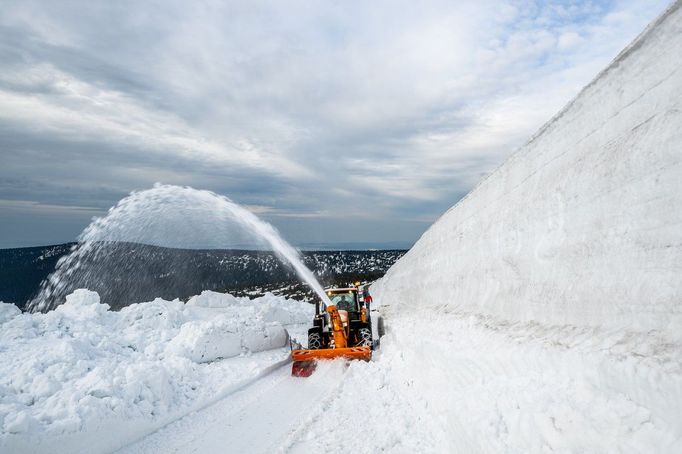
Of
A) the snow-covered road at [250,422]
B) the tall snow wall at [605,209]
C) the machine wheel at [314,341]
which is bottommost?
the snow-covered road at [250,422]

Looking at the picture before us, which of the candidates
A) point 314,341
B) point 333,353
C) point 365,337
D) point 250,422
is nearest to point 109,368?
point 250,422

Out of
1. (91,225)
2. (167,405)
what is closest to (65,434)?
(167,405)

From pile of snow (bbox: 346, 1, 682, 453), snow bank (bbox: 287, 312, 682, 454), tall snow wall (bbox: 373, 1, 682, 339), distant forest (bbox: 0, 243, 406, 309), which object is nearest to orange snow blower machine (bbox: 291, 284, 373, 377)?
pile of snow (bbox: 346, 1, 682, 453)

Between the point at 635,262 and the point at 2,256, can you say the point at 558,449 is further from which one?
the point at 2,256

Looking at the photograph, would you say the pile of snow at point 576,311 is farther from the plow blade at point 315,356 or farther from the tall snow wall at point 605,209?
the plow blade at point 315,356

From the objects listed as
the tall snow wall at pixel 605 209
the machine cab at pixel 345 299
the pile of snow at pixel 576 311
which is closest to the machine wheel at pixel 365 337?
the machine cab at pixel 345 299

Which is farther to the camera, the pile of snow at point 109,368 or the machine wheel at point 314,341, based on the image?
the machine wheel at point 314,341

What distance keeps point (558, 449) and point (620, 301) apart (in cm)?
178

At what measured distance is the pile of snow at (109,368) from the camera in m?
5.91

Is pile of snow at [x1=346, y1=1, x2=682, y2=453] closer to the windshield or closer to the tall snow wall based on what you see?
the tall snow wall

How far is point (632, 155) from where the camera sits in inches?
189

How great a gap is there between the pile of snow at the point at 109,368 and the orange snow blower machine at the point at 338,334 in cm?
100

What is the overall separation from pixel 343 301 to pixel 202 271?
7003 cm

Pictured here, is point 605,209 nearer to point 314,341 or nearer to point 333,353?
point 333,353
